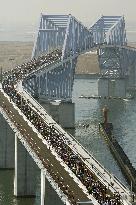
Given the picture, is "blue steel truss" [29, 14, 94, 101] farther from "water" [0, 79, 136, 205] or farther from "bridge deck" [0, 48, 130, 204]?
"bridge deck" [0, 48, 130, 204]

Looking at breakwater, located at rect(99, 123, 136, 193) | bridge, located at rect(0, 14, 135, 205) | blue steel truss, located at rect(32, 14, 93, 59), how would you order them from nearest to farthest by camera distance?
bridge, located at rect(0, 14, 135, 205) → breakwater, located at rect(99, 123, 136, 193) → blue steel truss, located at rect(32, 14, 93, 59)

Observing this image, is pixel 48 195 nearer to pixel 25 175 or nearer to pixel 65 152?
pixel 65 152

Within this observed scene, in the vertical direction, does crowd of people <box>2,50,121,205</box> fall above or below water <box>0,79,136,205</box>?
above

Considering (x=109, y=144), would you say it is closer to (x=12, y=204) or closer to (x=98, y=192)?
(x=12, y=204)

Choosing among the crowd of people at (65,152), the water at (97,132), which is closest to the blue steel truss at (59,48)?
the water at (97,132)

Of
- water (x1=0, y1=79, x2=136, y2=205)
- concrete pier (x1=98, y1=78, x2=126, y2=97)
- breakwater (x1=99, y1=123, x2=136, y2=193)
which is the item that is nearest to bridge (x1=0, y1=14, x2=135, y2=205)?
concrete pier (x1=98, y1=78, x2=126, y2=97)

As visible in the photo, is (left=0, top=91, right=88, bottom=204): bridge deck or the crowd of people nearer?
the crowd of people

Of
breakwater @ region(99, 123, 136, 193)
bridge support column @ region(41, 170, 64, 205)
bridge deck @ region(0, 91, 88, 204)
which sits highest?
bridge deck @ region(0, 91, 88, 204)

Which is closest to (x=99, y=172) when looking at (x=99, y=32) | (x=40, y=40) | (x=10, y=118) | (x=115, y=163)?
(x=10, y=118)

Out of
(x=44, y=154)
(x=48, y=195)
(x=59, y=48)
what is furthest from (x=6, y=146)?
(x=59, y=48)
